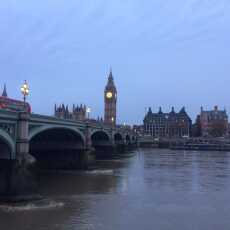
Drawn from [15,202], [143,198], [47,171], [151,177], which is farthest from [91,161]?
[15,202]

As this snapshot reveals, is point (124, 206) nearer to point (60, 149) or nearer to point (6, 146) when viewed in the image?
point (6, 146)

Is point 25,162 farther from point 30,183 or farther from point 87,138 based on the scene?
point 87,138

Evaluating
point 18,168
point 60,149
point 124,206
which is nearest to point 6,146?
point 18,168

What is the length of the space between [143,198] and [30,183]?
944 centimetres

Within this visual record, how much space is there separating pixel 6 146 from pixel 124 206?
11.4 m

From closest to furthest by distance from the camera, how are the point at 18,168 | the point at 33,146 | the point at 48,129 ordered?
the point at 18,168 → the point at 48,129 → the point at 33,146

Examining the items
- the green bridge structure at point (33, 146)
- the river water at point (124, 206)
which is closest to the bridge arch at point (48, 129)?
the green bridge structure at point (33, 146)

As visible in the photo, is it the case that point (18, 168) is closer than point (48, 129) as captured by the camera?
Result: Yes

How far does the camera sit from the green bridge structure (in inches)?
1368

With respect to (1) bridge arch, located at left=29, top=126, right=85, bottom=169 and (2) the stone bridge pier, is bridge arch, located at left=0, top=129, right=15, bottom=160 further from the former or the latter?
(1) bridge arch, located at left=29, top=126, right=85, bottom=169

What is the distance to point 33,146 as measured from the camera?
5956 centimetres

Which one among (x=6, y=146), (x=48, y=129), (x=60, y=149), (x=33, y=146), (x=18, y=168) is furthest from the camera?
(x=60, y=149)

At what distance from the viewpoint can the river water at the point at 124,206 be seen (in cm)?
2730

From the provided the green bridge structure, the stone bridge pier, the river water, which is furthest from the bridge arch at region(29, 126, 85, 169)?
the stone bridge pier
